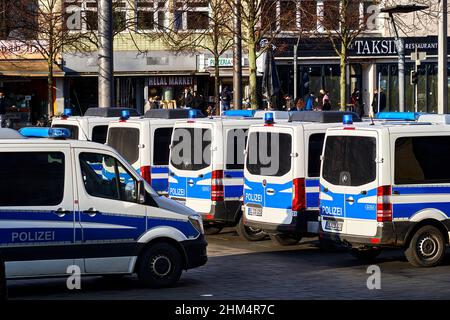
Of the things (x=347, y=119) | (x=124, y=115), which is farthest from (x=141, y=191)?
(x=124, y=115)

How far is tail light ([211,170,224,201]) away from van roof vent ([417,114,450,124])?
3604mm

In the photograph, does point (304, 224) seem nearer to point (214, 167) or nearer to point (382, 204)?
point (382, 204)

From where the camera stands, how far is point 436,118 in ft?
55.0

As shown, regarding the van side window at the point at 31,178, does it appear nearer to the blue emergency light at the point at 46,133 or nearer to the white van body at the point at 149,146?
the blue emergency light at the point at 46,133

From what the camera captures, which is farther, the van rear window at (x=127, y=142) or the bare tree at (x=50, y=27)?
the bare tree at (x=50, y=27)

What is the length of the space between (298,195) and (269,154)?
0.89 metres

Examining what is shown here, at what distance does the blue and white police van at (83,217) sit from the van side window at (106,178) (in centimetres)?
1

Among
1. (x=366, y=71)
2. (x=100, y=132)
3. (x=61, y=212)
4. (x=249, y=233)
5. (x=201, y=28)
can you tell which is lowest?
(x=249, y=233)

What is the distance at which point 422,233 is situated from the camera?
15.4m

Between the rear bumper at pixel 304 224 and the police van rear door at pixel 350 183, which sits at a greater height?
the police van rear door at pixel 350 183

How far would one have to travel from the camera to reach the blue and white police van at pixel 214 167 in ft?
61.8

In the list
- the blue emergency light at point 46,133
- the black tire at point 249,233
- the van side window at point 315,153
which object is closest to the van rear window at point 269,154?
the van side window at point 315,153

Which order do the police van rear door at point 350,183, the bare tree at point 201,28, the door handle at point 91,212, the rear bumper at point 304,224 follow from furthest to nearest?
the bare tree at point 201,28 → the rear bumper at point 304,224 → the police van rear door at point 350,183 → the door handle at point 91,212
